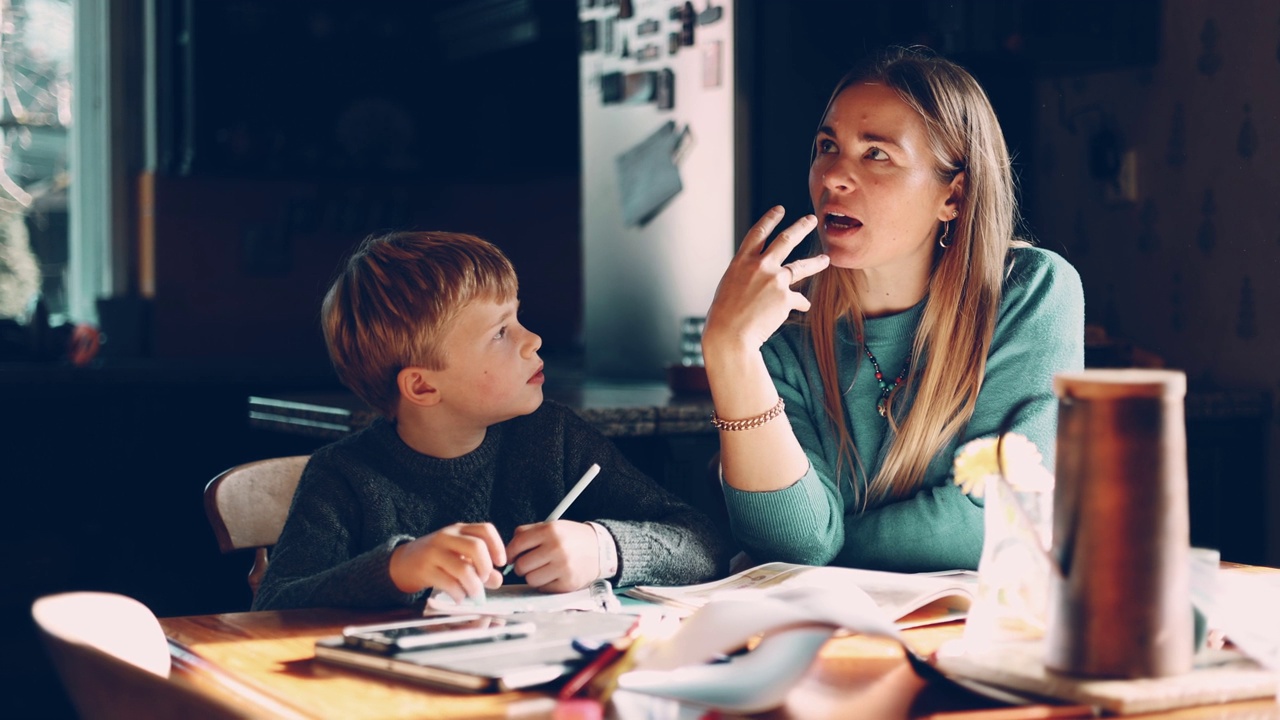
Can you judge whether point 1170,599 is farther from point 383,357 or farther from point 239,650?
point 383,357

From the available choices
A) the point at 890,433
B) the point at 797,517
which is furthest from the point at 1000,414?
the point at 797,517

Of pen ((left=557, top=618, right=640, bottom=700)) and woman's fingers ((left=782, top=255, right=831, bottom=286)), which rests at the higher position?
woman's fingers ((left=782, top=255, right=831, bottom=286))

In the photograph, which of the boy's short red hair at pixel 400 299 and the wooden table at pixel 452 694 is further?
the boy's short red hair at pixel 400 299

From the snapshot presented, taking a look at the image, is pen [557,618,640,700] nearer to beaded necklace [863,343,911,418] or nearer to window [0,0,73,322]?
beaded necklace [863,343,911,418]

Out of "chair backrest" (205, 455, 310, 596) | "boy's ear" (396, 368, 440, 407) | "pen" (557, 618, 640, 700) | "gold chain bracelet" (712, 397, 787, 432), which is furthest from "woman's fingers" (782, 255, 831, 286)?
Answer: "chair backrest" (205, 455, 310, 596)

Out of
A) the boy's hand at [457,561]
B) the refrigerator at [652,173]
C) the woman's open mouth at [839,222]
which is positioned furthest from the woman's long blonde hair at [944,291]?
the refrigerator at [652,173]

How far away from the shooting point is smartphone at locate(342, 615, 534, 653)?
3.20 ft

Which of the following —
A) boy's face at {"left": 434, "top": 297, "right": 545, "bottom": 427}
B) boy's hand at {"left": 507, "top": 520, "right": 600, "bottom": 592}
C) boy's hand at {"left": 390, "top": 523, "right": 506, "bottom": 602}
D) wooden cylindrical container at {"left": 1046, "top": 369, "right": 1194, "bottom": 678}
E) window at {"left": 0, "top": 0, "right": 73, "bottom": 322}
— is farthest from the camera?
window at {"left": 0, "top": 0, "right": 73, "bottom": 322}

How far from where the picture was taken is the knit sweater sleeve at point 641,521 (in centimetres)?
134

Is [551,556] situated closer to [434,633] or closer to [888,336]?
[434,633]

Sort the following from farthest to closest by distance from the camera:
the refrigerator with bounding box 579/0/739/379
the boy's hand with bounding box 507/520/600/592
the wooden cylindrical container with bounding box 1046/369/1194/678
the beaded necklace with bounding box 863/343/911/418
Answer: the refrigerator with bounding box 579/0/739/379 < the beaded necklace with bounding box 863/343/911/418 < the boy's hand with bounding box 507/520/600/592 < the wooden cylindrical container with bounding box 1046/369/1194/678

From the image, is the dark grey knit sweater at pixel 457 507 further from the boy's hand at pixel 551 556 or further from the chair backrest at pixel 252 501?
the chair backrest at pixel 252 501

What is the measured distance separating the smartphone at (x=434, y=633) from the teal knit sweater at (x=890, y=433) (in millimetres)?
449

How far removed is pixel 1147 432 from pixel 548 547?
Result: 0.57m
